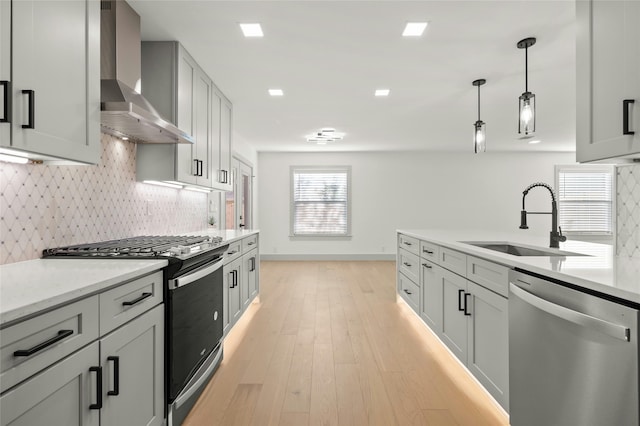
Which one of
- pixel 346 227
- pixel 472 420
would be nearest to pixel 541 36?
pixel 472 420

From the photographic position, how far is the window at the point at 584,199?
8.23 metres

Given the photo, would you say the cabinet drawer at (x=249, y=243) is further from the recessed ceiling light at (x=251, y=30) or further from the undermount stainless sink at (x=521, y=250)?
the undermount stainless sink at (x=521, y=250)

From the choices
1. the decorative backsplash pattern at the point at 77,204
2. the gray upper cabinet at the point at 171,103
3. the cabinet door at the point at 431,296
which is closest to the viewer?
the decorative backsplash pattern at the point at 77,204

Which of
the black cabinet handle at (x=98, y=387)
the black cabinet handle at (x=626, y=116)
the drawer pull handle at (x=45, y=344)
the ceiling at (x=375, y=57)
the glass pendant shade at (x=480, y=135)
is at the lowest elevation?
the black cabinet handle at (x=98, y=387)

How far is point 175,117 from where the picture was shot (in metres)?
2.75

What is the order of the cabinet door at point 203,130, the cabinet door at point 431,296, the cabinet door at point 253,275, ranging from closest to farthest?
the cabinet door at point 431,296, the cabinet door at point 203,130, the cabinet door at point 253,275

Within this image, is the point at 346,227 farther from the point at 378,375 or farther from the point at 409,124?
the point at 378,375

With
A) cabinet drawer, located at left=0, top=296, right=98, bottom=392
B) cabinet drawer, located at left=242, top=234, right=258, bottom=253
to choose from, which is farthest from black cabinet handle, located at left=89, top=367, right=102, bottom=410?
cabinet drawer, located at left=242, top=234, right=258, bottom=253

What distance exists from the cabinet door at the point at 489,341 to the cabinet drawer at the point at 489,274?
0.12 ft

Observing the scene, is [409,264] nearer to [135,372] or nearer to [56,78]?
[135,372]

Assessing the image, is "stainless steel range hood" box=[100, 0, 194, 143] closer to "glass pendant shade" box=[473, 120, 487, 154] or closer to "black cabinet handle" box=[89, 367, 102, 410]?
"black cabinet handle" box=[89, 367, 102, 410]

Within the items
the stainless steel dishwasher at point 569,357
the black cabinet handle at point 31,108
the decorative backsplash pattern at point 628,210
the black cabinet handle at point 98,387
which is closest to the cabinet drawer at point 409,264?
the decorative backsplash pattern at point 628,210

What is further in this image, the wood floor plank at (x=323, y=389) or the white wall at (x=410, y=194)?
the white wall at (x=410, y=194)

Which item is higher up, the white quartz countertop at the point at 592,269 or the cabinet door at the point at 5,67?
the cabinet door at the point at 5,67
